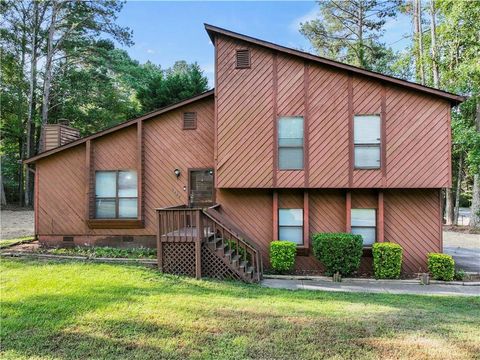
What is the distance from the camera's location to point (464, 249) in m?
12.1

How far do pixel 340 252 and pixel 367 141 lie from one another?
306 cm

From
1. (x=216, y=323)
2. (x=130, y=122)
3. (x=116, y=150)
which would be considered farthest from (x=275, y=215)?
(x=116, y=150)

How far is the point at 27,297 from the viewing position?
17.4 ft

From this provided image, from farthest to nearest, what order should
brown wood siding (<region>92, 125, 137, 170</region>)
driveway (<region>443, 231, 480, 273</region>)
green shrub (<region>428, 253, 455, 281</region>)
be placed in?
1. brown wood siding (<region>92, 125, 137, 170</region>)
2. driveway (<region>443, 231, 480, 273</region>)
3. green shrub (<region>428, 253, 455, 281</region>)

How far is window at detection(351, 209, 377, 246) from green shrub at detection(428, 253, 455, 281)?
1507mm

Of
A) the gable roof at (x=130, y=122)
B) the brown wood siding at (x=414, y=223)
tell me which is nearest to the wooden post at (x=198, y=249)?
the gable roof at (x=130, y=122)

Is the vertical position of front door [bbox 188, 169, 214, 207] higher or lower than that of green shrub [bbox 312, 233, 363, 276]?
higher

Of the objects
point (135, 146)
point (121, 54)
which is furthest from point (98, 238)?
point (121, 54)

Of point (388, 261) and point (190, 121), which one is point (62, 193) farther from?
point (388, 261)

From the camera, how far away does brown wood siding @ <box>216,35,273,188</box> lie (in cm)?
884

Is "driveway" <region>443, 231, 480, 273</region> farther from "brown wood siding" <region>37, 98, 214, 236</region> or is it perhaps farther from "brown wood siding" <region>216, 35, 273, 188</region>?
"brown wood siding" <region>37, 98, 214, 236</region>

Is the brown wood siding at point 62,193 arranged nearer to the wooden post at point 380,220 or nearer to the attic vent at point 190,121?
the attic vent at point 190,121

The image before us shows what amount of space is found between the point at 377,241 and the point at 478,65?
9.64 m

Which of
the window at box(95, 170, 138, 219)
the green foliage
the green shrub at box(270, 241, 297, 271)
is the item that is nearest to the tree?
the green shrub at box(270, 241, 297, 271)
